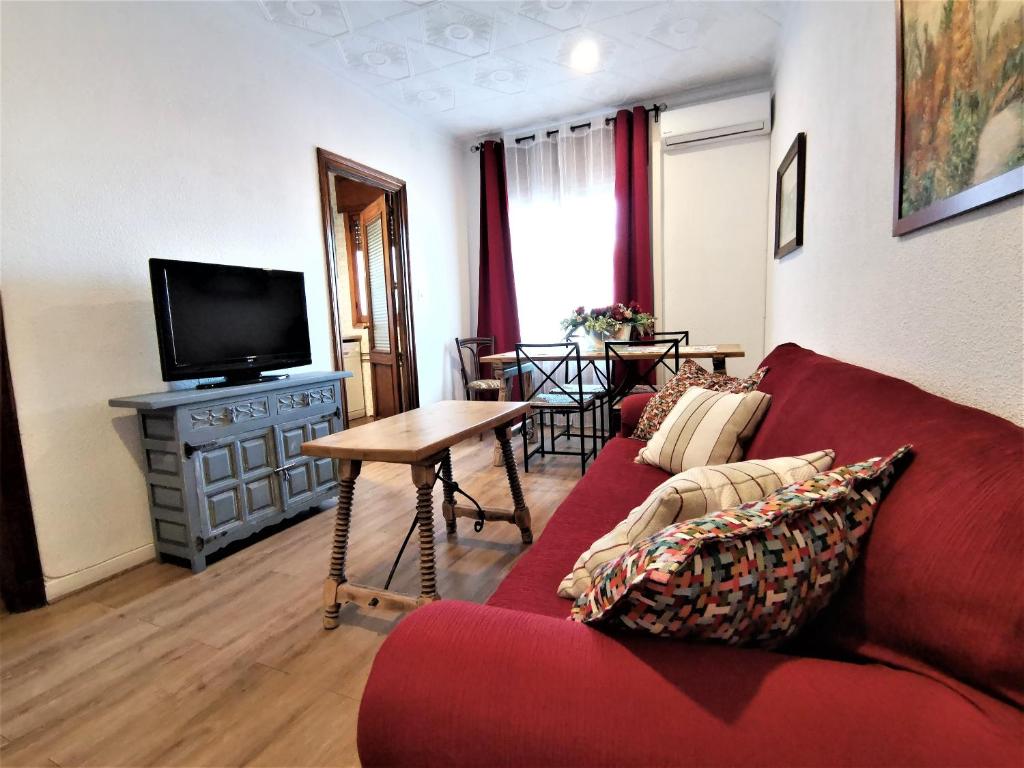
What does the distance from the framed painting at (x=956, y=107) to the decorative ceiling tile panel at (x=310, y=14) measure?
2733mm

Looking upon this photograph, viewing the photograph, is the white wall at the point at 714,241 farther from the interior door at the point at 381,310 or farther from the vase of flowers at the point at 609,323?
the interior door at the point at 381,310

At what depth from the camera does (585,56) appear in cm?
332

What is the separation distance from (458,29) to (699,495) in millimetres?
3202

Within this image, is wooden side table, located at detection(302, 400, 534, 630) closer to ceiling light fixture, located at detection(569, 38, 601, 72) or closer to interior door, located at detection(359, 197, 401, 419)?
interior door, located at detection(359, 197, 401, 419)

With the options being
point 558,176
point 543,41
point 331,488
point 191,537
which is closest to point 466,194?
point 558,176

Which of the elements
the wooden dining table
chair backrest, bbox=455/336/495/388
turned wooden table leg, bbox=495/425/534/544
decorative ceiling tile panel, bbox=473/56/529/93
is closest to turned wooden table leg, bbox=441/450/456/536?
turned wooden table leg, bbox=495/425/534/544

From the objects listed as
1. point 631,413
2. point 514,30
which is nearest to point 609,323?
point 631,413

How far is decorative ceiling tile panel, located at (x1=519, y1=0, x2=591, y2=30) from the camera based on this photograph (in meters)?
2.74

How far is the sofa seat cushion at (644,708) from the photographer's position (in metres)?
0.49

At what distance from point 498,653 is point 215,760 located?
43.1 inches

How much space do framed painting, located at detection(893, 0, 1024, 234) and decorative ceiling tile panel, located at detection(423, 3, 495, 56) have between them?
2.33 metres

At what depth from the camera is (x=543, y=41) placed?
311 centimetres

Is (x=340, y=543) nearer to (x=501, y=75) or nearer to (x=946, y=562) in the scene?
(x=946, y=562)

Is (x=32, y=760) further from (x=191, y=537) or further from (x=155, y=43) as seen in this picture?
(x=155, y=43)
